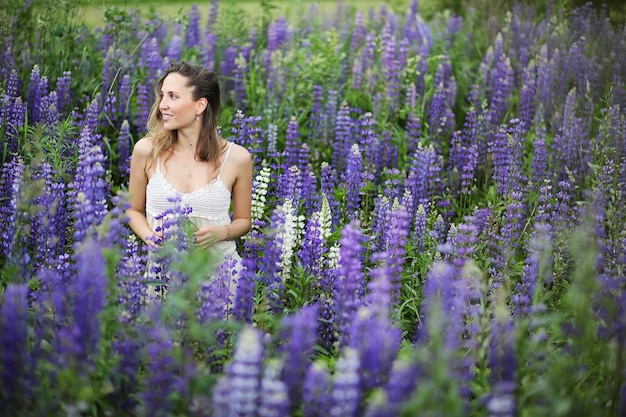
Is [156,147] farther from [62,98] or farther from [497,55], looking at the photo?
[497,55]

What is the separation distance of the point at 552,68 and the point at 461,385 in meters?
4.39

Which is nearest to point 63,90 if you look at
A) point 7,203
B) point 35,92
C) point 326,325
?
point 35,92

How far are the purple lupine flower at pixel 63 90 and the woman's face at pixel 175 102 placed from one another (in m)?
1.55

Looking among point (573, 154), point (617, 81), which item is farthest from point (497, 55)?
point (573, 154)

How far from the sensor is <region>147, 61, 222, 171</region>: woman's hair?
4.16 m

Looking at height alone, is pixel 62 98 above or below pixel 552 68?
below

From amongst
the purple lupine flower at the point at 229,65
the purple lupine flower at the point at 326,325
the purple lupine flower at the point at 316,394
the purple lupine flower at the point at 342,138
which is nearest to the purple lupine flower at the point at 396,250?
the purple lupine flower at the point at 326,325

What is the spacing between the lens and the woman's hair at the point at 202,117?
4.16 metres

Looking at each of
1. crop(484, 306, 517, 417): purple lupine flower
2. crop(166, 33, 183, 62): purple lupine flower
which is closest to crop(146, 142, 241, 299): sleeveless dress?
crop(484, 306, 517, 417): purple lupine flower

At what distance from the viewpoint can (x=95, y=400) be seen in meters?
2.70

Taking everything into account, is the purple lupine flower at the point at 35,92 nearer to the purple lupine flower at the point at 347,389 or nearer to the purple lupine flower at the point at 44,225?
the purple lupine flower at the point at 44,225

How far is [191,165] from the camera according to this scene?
13.8 feet

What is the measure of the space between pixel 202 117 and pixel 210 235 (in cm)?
73

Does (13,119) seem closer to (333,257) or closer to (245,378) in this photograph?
(333,257)
